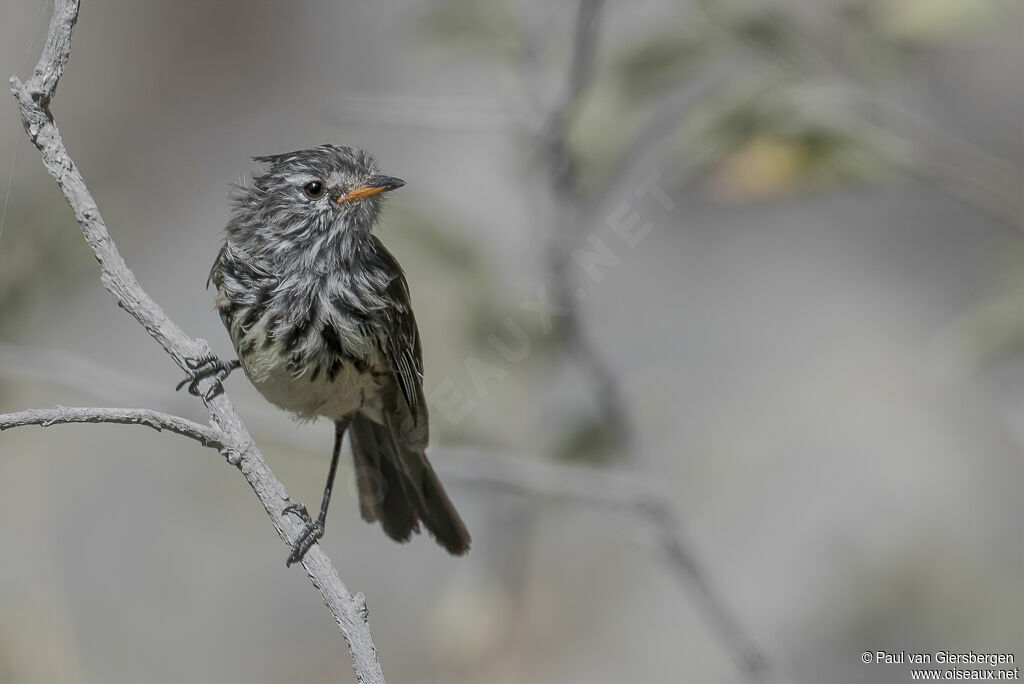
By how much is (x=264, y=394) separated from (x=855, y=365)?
467cm

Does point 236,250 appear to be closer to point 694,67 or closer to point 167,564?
point 694,67

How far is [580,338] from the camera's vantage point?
366 cm

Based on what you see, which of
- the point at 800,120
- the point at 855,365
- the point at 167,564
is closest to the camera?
the point at 800,120

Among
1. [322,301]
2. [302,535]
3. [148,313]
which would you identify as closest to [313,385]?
[322,301]

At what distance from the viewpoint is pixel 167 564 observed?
607 centimetres

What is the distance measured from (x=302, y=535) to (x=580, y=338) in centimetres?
151

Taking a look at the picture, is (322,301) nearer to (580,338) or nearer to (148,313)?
(148,313)

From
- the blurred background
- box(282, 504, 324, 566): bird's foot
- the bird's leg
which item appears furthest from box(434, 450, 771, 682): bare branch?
box(282, 504, 324, 566): bird's foot

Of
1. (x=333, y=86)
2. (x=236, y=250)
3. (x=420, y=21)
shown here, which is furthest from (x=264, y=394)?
(x=333, y=86)

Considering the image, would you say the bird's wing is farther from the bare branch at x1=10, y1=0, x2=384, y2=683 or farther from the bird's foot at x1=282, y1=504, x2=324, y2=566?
the bare branch at x1=10, y1=0, x2=384, y2=683

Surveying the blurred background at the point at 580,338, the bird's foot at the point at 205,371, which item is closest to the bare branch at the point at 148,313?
the bird's foot at the point at 205,371

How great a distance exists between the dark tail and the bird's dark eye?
0.83m

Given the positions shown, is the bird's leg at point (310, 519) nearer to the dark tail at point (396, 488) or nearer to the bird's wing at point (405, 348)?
the dark tail at point (396, 488)

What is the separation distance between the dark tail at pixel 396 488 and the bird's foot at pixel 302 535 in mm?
230
